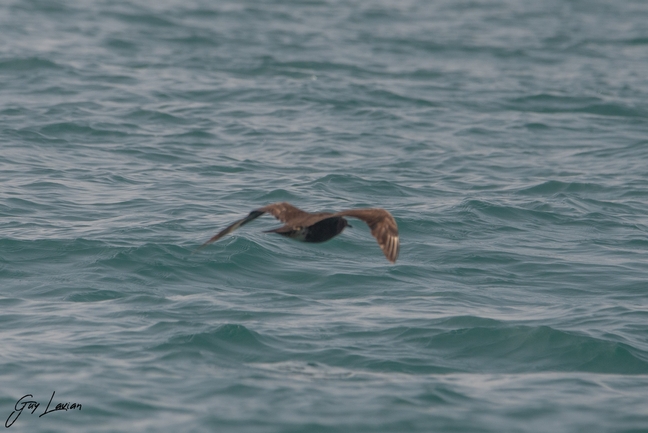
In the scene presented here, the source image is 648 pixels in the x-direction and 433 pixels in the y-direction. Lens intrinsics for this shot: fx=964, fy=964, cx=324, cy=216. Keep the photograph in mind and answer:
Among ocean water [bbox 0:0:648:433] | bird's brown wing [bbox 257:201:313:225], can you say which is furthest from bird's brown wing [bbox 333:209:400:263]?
ocean water [bbox 0:0:648:433]

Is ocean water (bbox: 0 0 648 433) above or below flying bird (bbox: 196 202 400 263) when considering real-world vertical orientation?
below

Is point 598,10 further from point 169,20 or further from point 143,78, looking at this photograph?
point 143,78

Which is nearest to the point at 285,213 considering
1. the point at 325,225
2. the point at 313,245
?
the point at 325,225

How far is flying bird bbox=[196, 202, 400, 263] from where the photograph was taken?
8.22m

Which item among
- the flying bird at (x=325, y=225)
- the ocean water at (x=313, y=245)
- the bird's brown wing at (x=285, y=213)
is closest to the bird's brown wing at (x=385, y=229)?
the flying bird at (x=325, y=225)

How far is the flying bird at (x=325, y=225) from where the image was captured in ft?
27.0

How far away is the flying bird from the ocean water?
91cm

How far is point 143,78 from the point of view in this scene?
66.5 ft

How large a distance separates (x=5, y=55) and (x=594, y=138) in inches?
490

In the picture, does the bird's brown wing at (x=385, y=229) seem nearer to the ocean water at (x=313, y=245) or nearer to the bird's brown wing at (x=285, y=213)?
the bird's brown wing at (x=285, y=213)

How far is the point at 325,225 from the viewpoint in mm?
8461

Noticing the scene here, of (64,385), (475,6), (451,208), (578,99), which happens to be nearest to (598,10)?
(475,6)

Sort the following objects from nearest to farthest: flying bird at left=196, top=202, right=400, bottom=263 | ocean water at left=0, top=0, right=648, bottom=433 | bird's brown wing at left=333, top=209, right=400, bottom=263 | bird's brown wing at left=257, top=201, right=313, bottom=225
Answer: ocean water at left=0, top=0, right=648, bottom=433 → flying bird at left=196, top=202, right=400, bottom=263 → bird's brown wing at left=257, top=201, right=313, bottom=225 → bird's brown wing at left=333, top=209, right=400, bottom=263

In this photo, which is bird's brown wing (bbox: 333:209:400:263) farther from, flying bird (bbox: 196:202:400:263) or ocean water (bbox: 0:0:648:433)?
ocean water (bbox: 0:0:648:433)
